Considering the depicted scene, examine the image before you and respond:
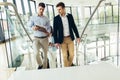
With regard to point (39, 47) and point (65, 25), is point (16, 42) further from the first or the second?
point (65, 25)

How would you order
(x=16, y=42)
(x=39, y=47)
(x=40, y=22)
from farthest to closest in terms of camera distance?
(x=16, y=42)
(x=39, y=47)
(x=40, y=22)

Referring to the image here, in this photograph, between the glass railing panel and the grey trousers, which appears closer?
the grey trousers

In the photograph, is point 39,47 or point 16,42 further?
point 16,42

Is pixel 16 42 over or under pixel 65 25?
under

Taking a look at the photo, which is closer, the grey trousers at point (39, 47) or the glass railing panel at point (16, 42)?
the grey trousers at point (39, 47)

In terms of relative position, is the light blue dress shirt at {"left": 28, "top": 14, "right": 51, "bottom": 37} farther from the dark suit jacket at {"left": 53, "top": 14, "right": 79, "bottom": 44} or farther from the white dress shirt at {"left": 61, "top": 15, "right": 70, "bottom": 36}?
the white dress shirt at {"left": 61, "top": 15, "right": 70, "bottom": 36}

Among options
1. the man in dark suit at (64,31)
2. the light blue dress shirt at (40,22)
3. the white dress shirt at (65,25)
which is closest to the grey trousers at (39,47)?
the light blue dress shirt at (40,22)

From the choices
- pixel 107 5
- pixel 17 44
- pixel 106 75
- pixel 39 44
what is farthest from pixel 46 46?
pixel 107 5

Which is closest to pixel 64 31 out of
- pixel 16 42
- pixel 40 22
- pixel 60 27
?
pixel 60 27

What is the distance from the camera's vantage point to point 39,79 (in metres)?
1.85

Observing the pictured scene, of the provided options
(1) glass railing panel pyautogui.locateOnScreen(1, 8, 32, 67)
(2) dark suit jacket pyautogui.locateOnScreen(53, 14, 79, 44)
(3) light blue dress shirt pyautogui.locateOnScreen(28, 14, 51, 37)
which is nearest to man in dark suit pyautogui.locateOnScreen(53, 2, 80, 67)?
(2) dark suit jacket pyautogui.locateOnScreen(53, 14, 79, 44)

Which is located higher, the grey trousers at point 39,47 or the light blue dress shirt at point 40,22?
the light blue dress shirt at point 40,22

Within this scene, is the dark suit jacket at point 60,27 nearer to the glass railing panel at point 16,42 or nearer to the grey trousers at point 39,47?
the grey trousers at point 39,47

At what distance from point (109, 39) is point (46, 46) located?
5199 millimetres
